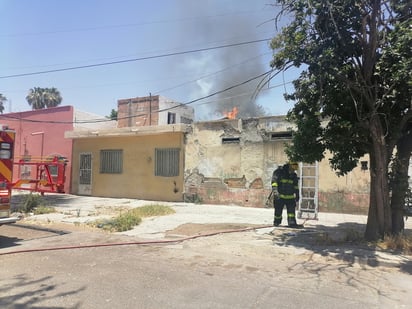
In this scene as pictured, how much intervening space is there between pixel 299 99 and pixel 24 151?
18.7 metres

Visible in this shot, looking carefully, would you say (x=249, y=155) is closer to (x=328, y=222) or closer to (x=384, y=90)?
(x=328, y=222)

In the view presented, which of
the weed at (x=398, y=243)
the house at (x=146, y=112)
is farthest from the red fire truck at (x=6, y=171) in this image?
the house at (x=146, y=112)

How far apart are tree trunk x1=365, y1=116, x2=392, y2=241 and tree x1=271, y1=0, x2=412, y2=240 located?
0.02m

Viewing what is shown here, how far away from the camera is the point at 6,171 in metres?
7.77

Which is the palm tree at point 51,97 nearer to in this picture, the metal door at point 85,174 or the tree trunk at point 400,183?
the metal door at point 85,174

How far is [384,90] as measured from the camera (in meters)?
7.67

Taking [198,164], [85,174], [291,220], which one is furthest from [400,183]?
[85,174]

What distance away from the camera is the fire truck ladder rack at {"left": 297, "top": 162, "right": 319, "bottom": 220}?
40.7 feet

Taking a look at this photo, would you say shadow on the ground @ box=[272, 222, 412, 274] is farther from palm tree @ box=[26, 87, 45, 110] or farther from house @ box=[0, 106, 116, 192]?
palm tree @ box=[26, 87, 45, 110]

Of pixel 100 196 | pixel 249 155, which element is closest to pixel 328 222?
pixel 249 155

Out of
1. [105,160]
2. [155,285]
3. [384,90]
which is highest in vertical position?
[384,90]

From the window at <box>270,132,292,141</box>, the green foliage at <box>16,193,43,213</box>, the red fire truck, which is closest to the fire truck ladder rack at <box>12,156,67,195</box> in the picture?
the green foliage at <box>16,193,43,213</box>

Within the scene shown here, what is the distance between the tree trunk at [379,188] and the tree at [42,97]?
47527 mm

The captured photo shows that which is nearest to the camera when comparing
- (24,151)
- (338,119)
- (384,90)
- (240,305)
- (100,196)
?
(240,305)
